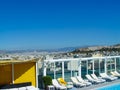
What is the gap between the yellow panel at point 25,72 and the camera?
14.8 metres

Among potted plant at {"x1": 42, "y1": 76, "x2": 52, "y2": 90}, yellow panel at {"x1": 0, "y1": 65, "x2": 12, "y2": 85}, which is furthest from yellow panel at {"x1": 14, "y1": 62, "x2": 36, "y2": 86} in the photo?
potted plant at {"x1": 42, "y1": 76, "x2": 52, "y2": 90}

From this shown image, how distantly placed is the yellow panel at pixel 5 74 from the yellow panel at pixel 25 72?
30 cm

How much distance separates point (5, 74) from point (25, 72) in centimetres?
105

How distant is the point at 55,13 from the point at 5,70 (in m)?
31.9

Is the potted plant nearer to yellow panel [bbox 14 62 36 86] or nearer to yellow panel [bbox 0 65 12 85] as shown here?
yellow panel [bbox 14 62 36 86]

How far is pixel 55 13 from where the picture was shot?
45.7 m

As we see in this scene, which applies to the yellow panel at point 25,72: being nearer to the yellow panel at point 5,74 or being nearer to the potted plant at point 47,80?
the yellow panel at point 5,74

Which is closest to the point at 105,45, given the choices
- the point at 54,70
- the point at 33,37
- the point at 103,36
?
the point at 103,36

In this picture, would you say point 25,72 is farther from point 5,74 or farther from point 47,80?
point 47,80

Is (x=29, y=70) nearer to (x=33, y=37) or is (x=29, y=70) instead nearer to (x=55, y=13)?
(x=55, y=13)

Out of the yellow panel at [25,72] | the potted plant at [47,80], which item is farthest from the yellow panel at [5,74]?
the potted plant at [47,80]

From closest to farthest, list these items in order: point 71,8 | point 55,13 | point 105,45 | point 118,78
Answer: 1. point 118,78
2. point 71,8
3. point 55,13
4. point 105,45

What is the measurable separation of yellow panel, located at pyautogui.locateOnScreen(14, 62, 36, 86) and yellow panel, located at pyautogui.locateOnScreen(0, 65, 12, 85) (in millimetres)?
304

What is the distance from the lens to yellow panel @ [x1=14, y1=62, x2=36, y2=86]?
48.4 feet
